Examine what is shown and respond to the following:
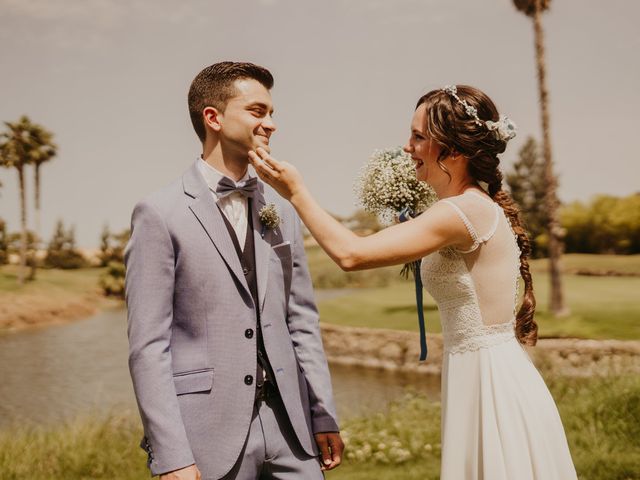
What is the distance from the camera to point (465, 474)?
2734mm

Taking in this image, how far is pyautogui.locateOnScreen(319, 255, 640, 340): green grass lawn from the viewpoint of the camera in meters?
20.7

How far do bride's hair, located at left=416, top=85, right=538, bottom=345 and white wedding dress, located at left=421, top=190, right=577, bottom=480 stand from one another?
164 millimetres

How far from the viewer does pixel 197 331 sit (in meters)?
2.61

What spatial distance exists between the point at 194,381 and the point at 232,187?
2.66 feet

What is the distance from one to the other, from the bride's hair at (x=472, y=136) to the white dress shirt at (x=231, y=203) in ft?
2.80

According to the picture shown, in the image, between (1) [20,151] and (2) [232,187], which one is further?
(1) [20,151]

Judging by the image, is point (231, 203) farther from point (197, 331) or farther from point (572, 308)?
point (572, 308)

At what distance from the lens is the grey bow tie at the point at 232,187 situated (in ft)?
9.23

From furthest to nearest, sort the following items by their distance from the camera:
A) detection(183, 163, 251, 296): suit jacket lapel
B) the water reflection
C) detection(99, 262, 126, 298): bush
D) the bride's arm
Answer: detection(99, 262, 126, 298): bush < the water reflection < detection(183, 163, 251, 296): suit jacket lapel < the bride's arm

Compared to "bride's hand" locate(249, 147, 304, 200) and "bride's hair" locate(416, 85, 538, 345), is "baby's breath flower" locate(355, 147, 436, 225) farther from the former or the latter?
"bride's hand" locate(249, 147, 304, 200)

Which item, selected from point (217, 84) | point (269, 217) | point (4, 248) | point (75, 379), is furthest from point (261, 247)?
point (4, 248)

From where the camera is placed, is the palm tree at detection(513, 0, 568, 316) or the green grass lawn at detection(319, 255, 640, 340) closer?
the green grass lawn at detection(319, 255, 640, 340)

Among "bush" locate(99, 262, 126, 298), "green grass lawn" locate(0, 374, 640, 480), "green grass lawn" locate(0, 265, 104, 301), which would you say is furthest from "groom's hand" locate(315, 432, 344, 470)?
"bush" locate(99, 262, 126, 298)

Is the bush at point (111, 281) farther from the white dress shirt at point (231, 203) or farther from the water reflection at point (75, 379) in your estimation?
the white dress shirt at point (231, 203)
